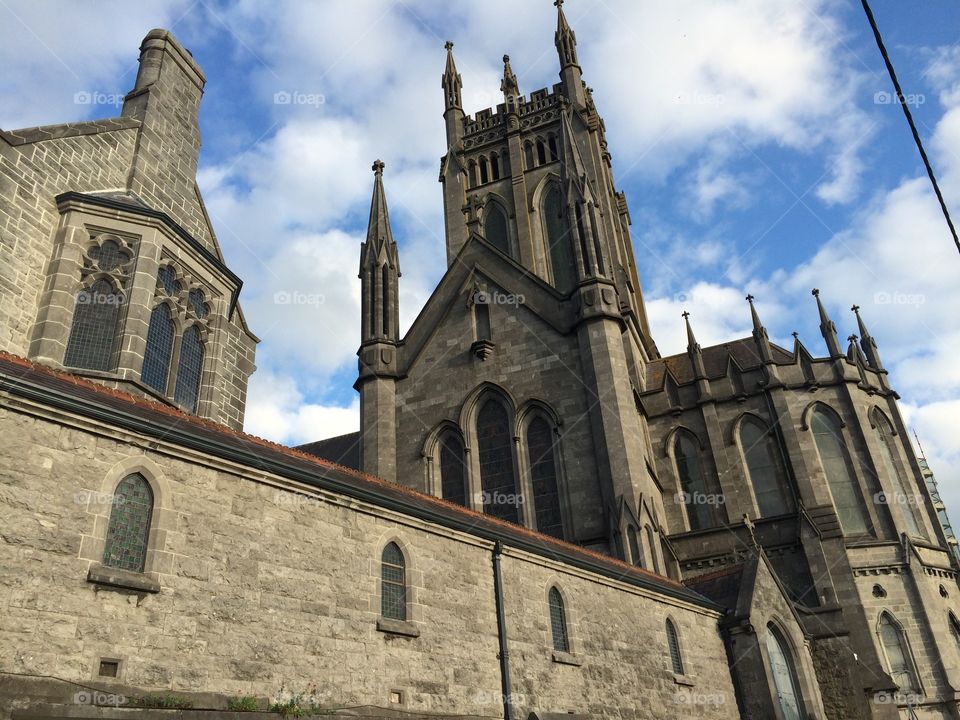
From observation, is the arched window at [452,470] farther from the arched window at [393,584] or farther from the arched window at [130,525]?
the arched window at [130,525]

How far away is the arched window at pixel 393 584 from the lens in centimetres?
1180

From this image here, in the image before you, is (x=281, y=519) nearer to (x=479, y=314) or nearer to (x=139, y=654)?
(x=139, y=654)

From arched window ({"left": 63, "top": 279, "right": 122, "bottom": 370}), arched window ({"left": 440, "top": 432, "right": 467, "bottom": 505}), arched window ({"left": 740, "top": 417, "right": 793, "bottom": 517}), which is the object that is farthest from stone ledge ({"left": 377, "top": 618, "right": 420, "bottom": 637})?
arched window ({"left": 740, "top": 417, "right": 793, "bottom": 517})

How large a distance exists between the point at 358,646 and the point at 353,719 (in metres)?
1.19

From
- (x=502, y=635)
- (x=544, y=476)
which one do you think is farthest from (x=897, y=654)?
(x=502, y=635)

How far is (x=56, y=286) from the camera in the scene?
15250mm

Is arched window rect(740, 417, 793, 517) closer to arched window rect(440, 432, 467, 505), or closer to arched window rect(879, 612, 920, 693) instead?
arched window rect(879, 612, 920, 693)

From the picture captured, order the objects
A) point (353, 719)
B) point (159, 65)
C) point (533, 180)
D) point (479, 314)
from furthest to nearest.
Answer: point (533, 180), point (479, 314), point (159, 65), point (353, 719)

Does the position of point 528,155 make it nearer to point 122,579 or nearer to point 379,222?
point 379,222

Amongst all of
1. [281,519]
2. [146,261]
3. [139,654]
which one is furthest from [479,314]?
[139,654]

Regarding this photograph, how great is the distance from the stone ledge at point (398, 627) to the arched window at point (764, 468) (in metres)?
20.0

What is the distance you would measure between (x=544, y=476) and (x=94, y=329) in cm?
1344

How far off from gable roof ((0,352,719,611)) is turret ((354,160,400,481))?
34.1 feet

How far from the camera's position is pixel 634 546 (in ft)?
69.1
